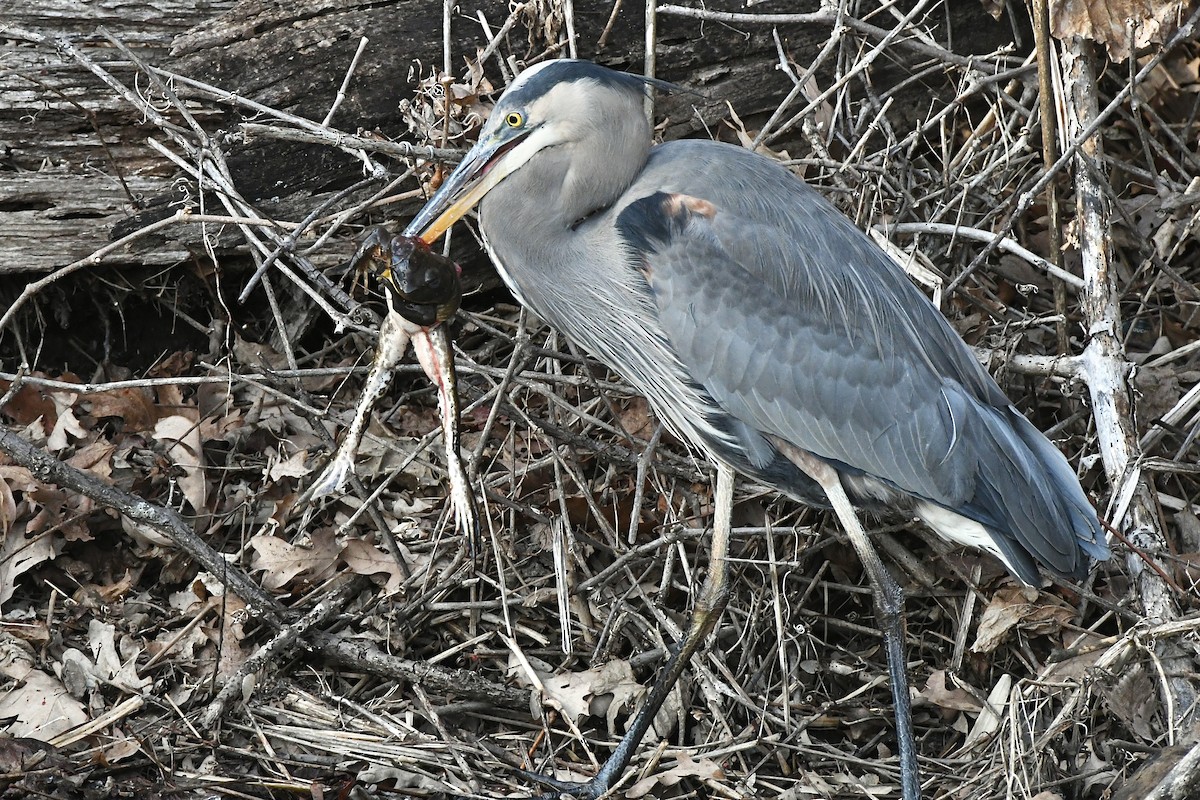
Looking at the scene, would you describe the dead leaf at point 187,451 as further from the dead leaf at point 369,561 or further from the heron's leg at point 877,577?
the heron's leg at point 877,577

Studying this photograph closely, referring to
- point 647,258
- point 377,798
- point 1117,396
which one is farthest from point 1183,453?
point 377,798

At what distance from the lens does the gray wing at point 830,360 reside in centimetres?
303

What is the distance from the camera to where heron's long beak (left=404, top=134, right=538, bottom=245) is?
2938mm

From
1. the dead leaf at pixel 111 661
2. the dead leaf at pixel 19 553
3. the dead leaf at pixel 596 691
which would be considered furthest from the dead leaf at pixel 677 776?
the dead leaf at pixel 19 553

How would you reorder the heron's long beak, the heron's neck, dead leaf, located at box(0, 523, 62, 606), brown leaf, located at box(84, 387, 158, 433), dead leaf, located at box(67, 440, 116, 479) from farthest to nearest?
brown leaf, located at box(84, 387, 158, 433), dead leaf, located at box(67, 440, 116, 479), dead leaf, located at box(0, 523, 62, 606), the heron's neck, the heron's long beak

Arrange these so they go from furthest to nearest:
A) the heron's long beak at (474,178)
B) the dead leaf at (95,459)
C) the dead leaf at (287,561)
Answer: the dead leaf at (95,459) < the dead leaf at (287,561) < the heron's long beak at (474,178)

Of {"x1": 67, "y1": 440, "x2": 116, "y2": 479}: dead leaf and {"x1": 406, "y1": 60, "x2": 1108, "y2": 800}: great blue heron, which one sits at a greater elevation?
{"x1": 406, "y1": 60, "x2": 1108, "y2": 800}: great blue heron

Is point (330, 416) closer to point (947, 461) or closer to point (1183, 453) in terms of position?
point (947, 461)

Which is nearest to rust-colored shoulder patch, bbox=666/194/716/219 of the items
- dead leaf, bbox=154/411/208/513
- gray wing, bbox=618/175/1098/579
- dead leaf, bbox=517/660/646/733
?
gray wing, bbox=618/175/1098/579

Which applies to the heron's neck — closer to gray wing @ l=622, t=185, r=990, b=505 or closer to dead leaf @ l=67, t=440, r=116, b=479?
gray wing @ l=622, t=185, r=990, b=505

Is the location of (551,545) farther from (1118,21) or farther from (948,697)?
(1118,21)

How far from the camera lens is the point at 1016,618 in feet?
11.1

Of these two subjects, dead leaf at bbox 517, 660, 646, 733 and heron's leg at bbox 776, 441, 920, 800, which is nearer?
heron's leg at bbox 776, 441, 920, 800

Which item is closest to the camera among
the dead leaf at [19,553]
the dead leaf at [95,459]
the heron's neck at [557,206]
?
the heron's neck at [557,206]
